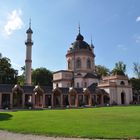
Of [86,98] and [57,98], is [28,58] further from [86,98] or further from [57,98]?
[86,98]

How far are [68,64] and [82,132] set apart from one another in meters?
68.6

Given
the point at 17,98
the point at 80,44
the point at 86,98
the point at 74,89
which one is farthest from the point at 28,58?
the point at 80,44

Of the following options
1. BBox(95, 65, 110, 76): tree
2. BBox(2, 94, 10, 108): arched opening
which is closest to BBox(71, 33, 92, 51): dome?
BBox(95, 65, 110, 76): tree

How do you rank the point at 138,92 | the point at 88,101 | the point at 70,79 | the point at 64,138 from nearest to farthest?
the point at 64,138 < the point at 88,101 < the point at 70,79 < the point at 138,92

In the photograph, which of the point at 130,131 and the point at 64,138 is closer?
the point at 64,138

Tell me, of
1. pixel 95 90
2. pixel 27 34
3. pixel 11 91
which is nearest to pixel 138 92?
pixel 95 90

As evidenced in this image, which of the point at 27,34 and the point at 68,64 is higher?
the point at 27,34

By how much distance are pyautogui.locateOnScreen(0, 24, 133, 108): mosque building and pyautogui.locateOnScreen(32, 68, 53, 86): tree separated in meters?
13.3

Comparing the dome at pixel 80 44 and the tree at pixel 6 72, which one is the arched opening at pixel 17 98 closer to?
the tree at pixel 6 72

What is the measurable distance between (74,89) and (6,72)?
24.4 m

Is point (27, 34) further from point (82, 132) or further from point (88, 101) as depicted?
point (82, 132)

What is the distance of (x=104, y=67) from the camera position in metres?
102

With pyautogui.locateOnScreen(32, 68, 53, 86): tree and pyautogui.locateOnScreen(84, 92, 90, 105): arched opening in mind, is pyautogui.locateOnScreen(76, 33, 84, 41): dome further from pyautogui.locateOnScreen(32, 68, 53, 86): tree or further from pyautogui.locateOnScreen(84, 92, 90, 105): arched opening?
pyautogui.locateOnScreen(84, 92, 90, 105): arched opening

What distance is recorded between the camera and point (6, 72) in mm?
79375
